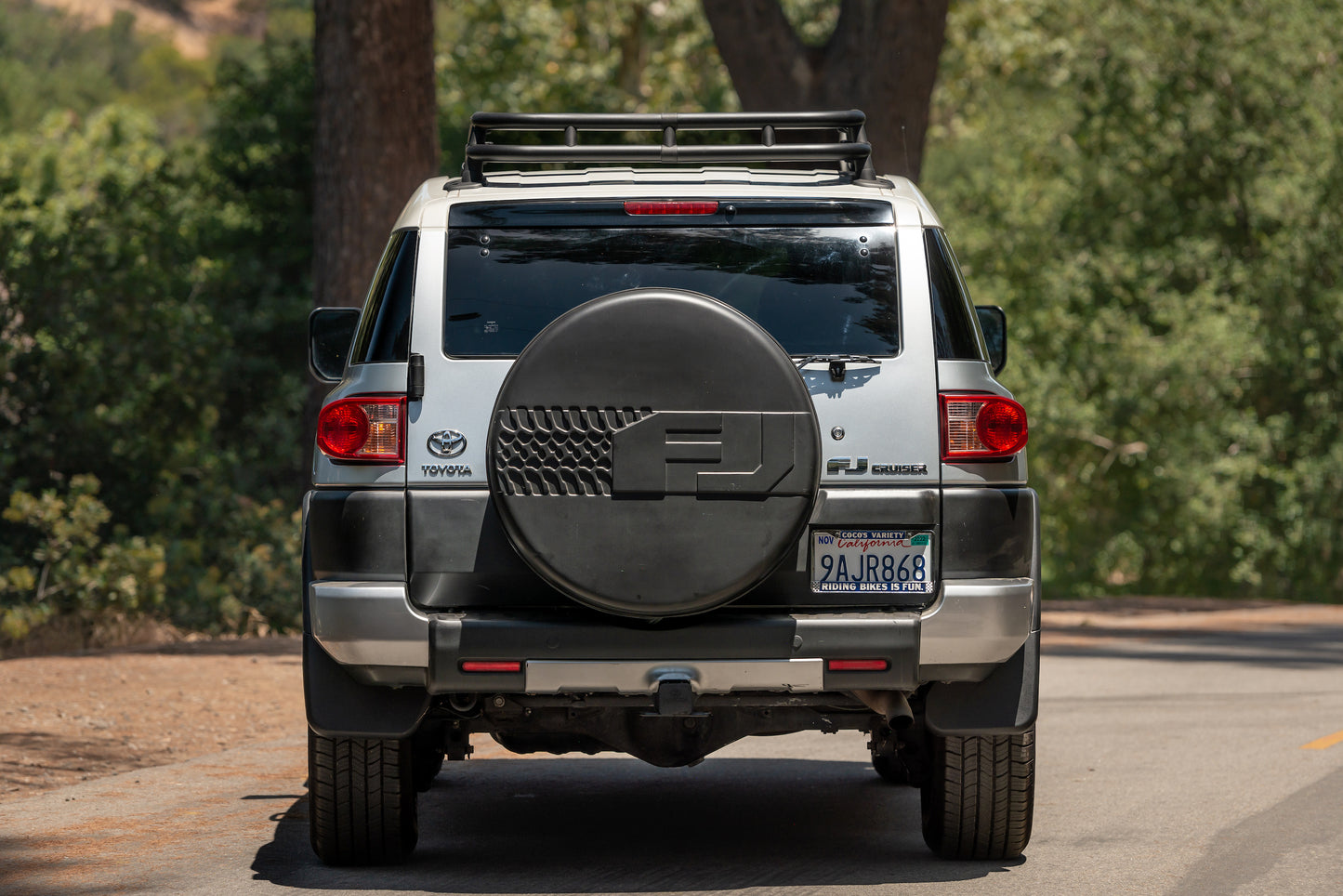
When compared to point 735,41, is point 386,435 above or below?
below

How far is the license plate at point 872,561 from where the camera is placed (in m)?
5.23

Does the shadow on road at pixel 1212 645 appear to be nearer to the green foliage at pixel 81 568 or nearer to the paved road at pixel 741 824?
the paved road at pixel 741 824

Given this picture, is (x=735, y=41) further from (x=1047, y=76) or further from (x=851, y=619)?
(x=1047, y=76)

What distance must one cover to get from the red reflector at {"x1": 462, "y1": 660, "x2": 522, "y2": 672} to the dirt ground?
325 cm

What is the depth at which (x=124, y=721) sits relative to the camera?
9633 mm

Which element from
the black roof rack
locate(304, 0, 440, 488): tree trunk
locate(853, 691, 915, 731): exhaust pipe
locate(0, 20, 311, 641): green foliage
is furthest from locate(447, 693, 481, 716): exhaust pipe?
locate(0, 20, 311, 641): green foliage

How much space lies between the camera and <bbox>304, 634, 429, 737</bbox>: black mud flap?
5.46 metres

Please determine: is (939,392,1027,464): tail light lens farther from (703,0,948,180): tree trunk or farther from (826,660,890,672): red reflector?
(703,0,948,180): tree trunk

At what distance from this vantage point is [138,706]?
10133 mm

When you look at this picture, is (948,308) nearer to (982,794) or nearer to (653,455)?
(653,455)

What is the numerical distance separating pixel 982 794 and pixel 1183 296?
2751cm

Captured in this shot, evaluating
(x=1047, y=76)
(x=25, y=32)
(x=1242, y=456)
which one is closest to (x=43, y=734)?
(x=1242, y=456)

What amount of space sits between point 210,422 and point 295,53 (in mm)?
7993

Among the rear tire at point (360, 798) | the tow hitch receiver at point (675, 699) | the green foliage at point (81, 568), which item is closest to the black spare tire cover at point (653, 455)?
the tow hitch receiver at point (675, 699)
